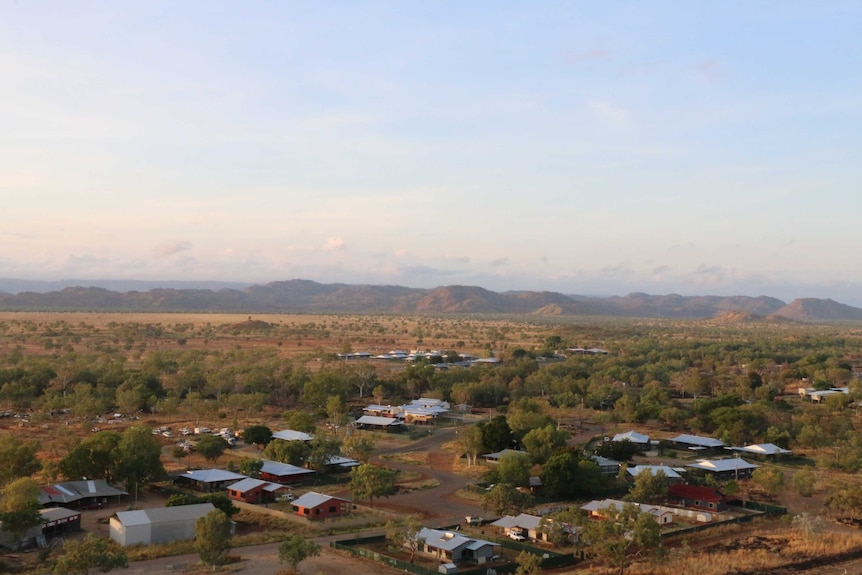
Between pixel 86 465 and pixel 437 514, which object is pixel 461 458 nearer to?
pixel 437 514

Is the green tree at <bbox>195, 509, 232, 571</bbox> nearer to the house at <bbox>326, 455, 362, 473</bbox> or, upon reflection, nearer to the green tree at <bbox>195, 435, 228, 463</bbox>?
the house at <bbox>326, 455, 362, 473</bbox>

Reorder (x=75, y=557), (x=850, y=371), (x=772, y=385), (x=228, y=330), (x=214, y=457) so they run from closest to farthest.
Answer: (x=75, y=557) → (x=214, y=457) → (x=772, y=385) → (x=850, y=371) → (x=228, y=330)

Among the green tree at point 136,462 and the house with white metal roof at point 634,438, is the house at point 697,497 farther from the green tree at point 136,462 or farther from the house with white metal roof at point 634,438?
the green tree at point 136,462

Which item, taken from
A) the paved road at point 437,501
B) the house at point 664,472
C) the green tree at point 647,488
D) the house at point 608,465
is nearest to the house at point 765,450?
the house at point 664,472

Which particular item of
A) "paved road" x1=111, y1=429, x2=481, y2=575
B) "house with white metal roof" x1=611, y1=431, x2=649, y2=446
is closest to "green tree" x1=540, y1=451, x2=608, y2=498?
"paved road" x1=111, y1=429, x2=481, y2=575

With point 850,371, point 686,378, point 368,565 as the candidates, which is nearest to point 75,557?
point 368,565

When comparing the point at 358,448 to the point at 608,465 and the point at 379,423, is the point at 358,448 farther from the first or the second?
the point at 608,465
